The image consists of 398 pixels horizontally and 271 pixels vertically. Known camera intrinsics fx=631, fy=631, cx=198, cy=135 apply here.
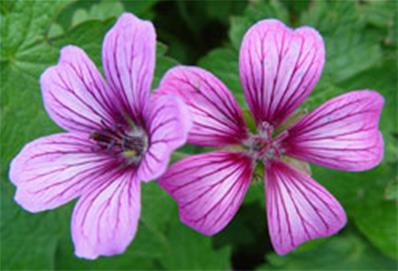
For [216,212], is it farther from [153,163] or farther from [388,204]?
[388,204]

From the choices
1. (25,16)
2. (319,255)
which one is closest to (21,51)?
(25,16)

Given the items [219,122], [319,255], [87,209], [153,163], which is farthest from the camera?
[319,255]

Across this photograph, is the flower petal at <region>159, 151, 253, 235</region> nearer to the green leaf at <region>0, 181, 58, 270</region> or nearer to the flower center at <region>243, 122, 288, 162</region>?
the flower center at <region>243, 122, 288, 162</region>

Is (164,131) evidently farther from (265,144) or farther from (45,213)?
(45,213)

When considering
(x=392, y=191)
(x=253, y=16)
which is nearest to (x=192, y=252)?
(x=392, y=191)

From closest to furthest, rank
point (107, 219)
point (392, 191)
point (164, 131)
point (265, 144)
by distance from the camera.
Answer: point (164, 131) → point (107, 219) → point (265, 144) → point (392, 191)

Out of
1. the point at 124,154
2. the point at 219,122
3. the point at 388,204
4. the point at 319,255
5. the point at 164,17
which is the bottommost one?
the point at 319,255
